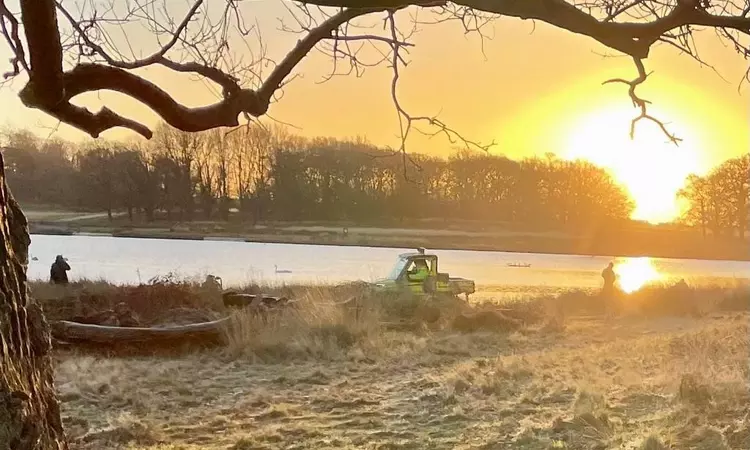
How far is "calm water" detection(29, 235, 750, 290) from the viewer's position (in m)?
16.1

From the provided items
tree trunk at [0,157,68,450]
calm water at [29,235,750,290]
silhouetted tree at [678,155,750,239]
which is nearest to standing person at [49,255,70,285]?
calm water at [29,235,750,290]

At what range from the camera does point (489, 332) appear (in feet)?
32.5

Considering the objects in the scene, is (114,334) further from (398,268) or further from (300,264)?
(300,264)

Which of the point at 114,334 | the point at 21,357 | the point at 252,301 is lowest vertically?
the point at 114,334

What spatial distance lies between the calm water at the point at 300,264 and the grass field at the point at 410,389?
5.78m

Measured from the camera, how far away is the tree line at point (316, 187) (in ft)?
34.2

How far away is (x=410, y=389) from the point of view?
20.0ft

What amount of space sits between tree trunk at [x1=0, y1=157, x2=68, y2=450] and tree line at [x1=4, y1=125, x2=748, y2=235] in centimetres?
→ 570

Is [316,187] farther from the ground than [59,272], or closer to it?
farther from the ground

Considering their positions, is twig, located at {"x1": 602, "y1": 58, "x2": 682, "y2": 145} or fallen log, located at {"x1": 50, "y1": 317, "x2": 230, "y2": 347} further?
fallen log, located at {"x1": 50, "y1": 317, "x2": 230, "y2": 347}

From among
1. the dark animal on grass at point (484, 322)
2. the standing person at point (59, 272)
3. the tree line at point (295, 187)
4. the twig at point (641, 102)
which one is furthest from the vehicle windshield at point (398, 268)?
the twig at point (641, 102)

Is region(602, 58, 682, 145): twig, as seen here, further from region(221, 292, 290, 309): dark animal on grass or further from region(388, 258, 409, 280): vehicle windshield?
region(388, 258, 409, 280): vehicle windshield

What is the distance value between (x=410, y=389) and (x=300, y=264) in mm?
15833

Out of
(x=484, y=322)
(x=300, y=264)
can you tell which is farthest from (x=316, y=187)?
(x=300, y=264)
